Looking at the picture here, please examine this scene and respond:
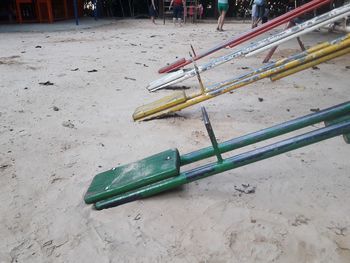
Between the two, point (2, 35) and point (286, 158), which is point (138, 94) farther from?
point (2, 35)

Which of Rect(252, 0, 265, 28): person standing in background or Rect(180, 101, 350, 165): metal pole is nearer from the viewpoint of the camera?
Rect(180, 101, 350, 165): metal pole

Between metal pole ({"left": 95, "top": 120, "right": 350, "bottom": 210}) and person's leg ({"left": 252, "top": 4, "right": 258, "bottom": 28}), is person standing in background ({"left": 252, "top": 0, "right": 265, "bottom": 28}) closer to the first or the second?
person's leg ({"left": 252, "top": 4, "right": 258, "bottom": 28})

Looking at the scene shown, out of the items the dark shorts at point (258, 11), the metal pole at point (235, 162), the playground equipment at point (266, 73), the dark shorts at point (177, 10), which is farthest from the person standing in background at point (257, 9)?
the metal pole at point (235, 162)

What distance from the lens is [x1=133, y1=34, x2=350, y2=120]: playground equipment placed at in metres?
2.23

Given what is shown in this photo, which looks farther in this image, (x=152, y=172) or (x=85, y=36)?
(x=85, y=36)

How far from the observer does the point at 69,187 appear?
195 centimetres

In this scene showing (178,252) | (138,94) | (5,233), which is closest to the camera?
(178,252)

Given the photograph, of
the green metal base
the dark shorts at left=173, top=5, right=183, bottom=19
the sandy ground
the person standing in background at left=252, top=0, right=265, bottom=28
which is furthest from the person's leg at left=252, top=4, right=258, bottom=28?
the green metal base

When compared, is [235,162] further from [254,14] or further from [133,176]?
[254,14]

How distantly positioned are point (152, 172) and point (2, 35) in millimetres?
8611

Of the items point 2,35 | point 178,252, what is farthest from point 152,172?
point 2,35

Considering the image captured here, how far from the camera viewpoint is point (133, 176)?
1.83 metres

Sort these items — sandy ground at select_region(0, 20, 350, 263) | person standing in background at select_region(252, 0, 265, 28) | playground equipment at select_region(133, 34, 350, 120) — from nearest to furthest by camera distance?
sandy ground at select_region(0, 20, 350, 263) < playground equipment at select_region(133, 34, 350, 120) < person standing in background at select_region(252, 0, 265, 28)

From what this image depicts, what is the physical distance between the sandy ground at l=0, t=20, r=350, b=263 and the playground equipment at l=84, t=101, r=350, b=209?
8cm
